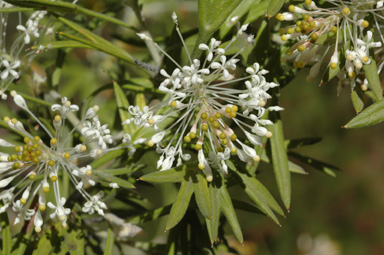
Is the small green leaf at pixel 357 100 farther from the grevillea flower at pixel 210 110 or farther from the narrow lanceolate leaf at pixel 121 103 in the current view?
the narrow lanceolate leaf at pixel 121 103

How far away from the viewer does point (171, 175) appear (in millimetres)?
701

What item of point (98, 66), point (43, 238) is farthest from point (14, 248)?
point (98, 66)

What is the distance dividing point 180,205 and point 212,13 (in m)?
0.28

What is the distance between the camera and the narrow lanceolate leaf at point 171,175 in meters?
0.68

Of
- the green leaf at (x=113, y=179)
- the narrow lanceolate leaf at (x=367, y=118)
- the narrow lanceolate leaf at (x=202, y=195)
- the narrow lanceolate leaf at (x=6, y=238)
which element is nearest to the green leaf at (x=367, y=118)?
the narrow lanceolate leaf at (x=367, y=118)

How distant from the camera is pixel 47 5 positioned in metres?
0.75

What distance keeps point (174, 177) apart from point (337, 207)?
88.0 inches

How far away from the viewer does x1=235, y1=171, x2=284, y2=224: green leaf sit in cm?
75

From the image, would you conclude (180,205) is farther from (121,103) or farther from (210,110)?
(121,103)

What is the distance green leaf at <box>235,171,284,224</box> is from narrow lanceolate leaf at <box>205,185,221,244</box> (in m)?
0.05

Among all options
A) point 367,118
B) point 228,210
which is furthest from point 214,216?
point 367,118

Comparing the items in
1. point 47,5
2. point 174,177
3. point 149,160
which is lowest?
point 149,160

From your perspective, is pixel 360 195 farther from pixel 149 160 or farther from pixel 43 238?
pixel 43 238

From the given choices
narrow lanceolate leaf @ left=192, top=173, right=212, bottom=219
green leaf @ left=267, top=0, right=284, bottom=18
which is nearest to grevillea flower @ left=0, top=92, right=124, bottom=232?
narrow lanceolate leaf @ left=192, top=173, right=212, bottom=219
